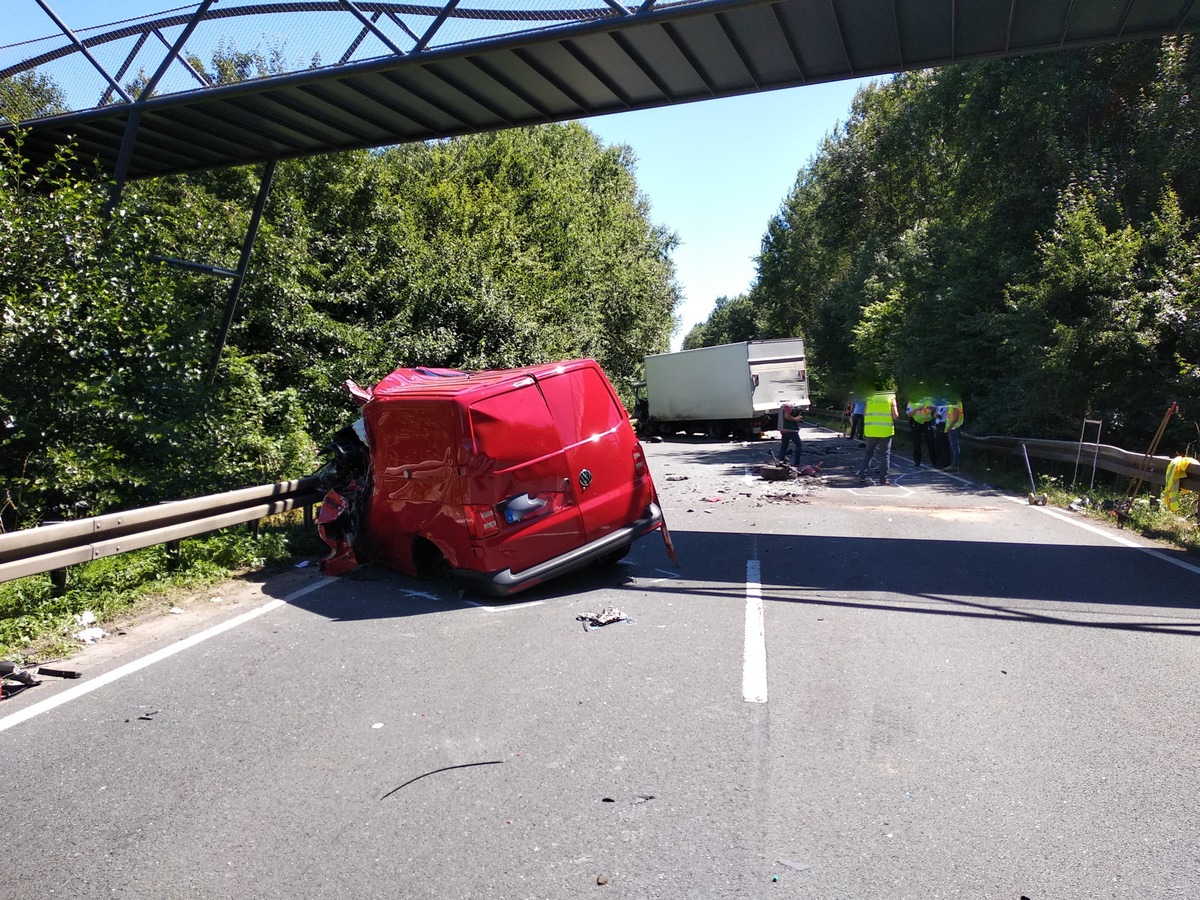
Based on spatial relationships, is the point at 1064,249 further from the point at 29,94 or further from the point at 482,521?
the point at 29,94

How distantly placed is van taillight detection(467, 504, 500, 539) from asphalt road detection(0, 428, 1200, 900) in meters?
0.67

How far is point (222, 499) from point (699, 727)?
588 centimetres

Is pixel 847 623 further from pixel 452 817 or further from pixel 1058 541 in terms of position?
pixel 1058 541

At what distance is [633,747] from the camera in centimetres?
408

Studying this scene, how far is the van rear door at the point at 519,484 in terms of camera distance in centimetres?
659

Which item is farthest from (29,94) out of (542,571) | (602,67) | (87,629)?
(542,571)

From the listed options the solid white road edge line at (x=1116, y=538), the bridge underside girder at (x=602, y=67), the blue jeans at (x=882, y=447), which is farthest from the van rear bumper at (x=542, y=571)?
the blue jeans at (x=882, y=447)

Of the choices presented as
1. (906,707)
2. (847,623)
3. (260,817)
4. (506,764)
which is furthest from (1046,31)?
(260,817)

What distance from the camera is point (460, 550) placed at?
6.78 m

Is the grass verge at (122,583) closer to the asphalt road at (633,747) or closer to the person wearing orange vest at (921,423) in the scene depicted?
the asphalt road at (633,747)

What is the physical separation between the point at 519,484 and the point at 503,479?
0.15 meters

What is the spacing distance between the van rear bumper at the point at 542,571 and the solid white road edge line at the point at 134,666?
1.59m

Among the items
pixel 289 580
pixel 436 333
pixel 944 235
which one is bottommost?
pixel 289 580

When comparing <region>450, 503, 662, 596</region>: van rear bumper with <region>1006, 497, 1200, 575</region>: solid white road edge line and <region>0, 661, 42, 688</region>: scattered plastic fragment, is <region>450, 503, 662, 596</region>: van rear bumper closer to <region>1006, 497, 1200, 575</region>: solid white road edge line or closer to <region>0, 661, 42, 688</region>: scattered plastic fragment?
<region>0, 661, 42, 688</region>: scattered plastic fragment
